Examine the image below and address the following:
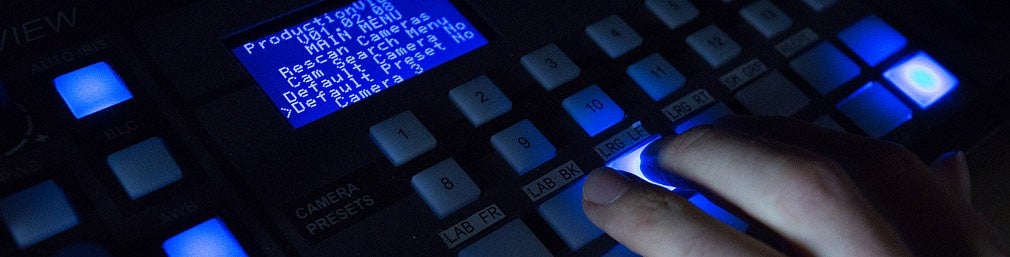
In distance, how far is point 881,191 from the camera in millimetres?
654

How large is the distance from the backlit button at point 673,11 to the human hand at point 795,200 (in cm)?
16

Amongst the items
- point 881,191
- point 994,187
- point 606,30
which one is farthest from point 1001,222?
point 606,30

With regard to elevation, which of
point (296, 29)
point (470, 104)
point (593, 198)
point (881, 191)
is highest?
point (296, 29)

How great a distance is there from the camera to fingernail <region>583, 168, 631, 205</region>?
64cm

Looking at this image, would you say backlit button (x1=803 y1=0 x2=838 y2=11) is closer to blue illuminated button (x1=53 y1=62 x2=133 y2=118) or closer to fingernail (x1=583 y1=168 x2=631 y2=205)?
fingernail (x1=583 y1=168 x2=631 y2=205)

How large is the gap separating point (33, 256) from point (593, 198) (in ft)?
1.11

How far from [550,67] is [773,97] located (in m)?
0.19

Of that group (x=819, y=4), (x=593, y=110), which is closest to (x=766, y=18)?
(x=819, y=4)

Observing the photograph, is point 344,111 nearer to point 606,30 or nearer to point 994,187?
point 606,30

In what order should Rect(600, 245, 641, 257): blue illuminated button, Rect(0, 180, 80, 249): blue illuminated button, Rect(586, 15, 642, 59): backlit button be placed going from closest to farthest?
Rect(0, 180, 80, 249): blue illuminated button → Rect(600, 245, 641, 257): blue illuminated button → Rect(586, 15, 642, 59): backlit button

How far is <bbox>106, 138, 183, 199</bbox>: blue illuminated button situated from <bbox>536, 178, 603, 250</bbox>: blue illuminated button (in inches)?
9.5

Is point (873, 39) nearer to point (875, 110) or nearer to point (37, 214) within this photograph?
point (875, 110)

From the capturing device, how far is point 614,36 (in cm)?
79

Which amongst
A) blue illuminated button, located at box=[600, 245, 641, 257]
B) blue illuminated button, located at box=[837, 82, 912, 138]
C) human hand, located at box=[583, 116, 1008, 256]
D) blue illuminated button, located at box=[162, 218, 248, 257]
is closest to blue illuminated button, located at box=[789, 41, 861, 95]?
blue illuminated button, located at box=[837, 82, 912, 138]
